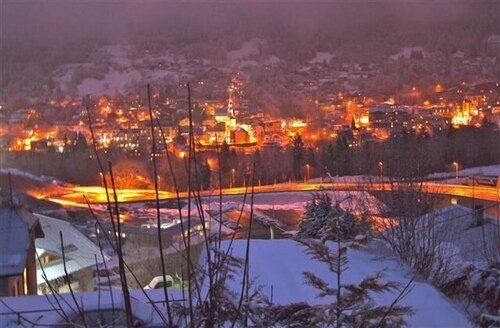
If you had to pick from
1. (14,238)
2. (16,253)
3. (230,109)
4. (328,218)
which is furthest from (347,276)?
(230,109)

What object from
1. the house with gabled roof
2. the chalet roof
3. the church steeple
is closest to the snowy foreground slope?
the house with gabled roof

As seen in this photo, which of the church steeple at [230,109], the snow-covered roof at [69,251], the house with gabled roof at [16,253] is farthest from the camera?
the church steeple at [230,109]

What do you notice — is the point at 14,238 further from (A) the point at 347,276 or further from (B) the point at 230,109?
(B) the point at 230,109

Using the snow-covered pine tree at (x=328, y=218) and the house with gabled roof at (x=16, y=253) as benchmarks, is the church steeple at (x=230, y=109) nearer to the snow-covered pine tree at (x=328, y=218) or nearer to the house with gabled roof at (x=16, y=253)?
the snow-covered pine tree at (x=328, y=218)

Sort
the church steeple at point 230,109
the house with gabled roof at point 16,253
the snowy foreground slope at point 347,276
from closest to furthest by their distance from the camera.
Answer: the snowy foreground slope at point 347,276 → the house with gabled roof at point 16,253 → the church steeple at point 230,109

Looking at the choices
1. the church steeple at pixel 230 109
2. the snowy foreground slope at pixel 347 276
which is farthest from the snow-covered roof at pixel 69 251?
the church steeple at pixel 230 109

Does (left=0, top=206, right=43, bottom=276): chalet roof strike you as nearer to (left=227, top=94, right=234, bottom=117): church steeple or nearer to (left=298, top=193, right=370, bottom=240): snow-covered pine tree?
(left=298, top=193, right=370, bottom=240): snow-covered pine tree

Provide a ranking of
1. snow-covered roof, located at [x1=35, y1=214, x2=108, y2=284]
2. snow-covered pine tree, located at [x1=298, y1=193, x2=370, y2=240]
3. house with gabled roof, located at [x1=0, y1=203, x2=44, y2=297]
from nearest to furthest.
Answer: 1. snow-covered pine tree, located at [x1=298, y1=193, x2=370, y2=240]
2. house with gabled roof, located at [x1=0, y1=203, x2=44, y2=297]
3. snow-covered roof, located at [x1=35, y1=214, x2=108, y2=284]
